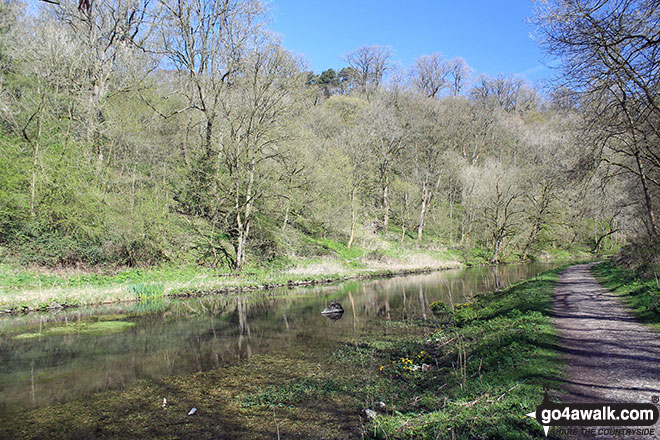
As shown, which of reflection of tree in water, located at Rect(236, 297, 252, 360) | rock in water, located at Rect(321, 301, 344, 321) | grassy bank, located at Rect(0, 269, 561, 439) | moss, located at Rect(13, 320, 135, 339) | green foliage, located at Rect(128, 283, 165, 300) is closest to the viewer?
grassy bank, located at Rect(0, 269, 561, 439)

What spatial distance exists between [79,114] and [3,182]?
24.0 ft

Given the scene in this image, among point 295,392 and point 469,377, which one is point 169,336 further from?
point 469,377

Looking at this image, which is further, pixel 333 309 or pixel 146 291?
pixel 146 291

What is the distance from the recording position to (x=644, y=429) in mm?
4449

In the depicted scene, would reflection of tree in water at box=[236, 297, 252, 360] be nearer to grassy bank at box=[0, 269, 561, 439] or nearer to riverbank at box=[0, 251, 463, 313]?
grassy bank at box=[0, 269, 561, 439]

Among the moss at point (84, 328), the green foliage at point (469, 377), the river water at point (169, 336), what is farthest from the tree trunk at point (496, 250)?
the moss at point (84, 328)

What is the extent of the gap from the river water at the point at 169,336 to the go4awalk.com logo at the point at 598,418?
6318mm

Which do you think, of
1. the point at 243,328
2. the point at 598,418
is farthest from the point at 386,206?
the point at 598,418

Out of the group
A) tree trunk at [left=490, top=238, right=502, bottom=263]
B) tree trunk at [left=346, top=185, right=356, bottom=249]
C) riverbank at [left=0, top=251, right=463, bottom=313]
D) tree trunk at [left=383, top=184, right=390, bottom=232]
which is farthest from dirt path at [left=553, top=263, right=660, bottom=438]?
tree trunk at [left=383, top=184, right=390, bottom=232]

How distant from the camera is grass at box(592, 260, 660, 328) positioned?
9.54m

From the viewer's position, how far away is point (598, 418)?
483cm

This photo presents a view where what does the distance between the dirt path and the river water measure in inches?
133

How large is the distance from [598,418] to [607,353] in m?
2.99

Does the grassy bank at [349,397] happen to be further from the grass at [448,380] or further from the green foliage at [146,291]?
the green foliage at [146,291]
